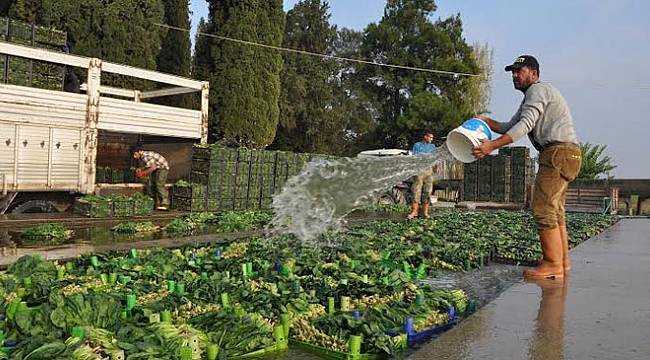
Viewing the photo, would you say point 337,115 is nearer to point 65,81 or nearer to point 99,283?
point 65,81

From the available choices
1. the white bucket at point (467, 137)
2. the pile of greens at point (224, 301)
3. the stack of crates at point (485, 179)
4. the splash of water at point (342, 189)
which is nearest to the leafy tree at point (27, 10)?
the splash of water at point (342, 189)

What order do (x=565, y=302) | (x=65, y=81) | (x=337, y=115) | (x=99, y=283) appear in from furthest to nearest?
(x=337, y=115)
(x=65, y=81)
(x=99, y=283)
(x=565, y=302)

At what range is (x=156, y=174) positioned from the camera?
17859mm

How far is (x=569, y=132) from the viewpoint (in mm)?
6324

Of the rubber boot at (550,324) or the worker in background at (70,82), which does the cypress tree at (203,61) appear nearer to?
the worker in background at (70,82)

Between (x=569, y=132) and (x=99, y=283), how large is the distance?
16.6 ft

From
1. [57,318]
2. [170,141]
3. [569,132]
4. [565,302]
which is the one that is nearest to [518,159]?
[170,141]

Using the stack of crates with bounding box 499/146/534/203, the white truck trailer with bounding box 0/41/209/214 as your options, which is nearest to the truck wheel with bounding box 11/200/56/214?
the white truck trailer with bounding box 0/41/209/214

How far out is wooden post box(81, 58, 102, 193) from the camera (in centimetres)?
1636

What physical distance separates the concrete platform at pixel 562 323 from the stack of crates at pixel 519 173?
20.5 meters

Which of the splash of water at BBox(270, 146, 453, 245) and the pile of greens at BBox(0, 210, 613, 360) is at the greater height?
the splash of water at BBox(270, 146, 453, 245)

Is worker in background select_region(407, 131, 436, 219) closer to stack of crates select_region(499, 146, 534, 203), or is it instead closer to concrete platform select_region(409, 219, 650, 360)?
concrete platform select_region(409, 219, 650, 360)

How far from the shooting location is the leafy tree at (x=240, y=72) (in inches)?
1120

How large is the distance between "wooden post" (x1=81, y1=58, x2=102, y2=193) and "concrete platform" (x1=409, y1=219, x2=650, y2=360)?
13566 millimetres
